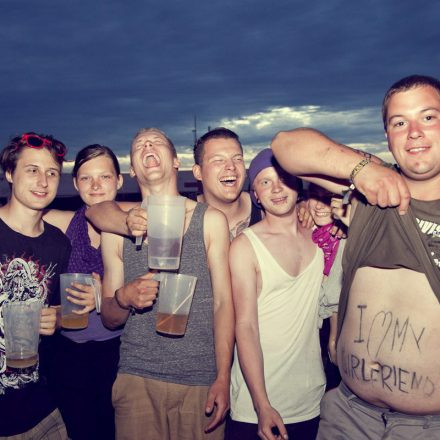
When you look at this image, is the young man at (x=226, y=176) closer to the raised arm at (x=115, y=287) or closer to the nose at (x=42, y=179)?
the raised arm at (x=115, y=287)

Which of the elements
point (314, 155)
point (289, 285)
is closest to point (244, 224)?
point (289, 285)

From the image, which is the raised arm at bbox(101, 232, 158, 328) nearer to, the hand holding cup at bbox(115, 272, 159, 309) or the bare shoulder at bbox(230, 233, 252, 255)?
the hand holding cup at bbox(115, 272, 159, 309)

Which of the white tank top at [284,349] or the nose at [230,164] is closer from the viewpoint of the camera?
the white tank top at [284,349]

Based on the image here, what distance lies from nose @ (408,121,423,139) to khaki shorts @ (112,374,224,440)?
1984 millimetres

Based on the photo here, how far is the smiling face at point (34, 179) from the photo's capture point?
3.33 m

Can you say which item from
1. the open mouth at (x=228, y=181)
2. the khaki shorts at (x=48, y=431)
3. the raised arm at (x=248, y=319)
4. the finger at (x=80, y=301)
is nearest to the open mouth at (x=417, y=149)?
the raised arm at (x=248, y=319)

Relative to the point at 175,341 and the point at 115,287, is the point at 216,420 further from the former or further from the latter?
the point at 115,287

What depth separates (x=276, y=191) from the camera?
136 inches

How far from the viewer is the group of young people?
2506mm

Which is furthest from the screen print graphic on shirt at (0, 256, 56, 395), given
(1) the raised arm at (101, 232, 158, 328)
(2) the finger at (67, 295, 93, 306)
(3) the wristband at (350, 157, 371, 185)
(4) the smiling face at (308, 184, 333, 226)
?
(3) the wristband at (350, 157, 371, 185)

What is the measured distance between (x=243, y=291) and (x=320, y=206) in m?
1.02

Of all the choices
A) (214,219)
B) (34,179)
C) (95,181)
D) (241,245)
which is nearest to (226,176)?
(214,219)

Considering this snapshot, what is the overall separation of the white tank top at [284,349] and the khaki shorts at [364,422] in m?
0.25

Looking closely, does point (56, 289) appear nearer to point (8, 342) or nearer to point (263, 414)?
point (8, 342)
